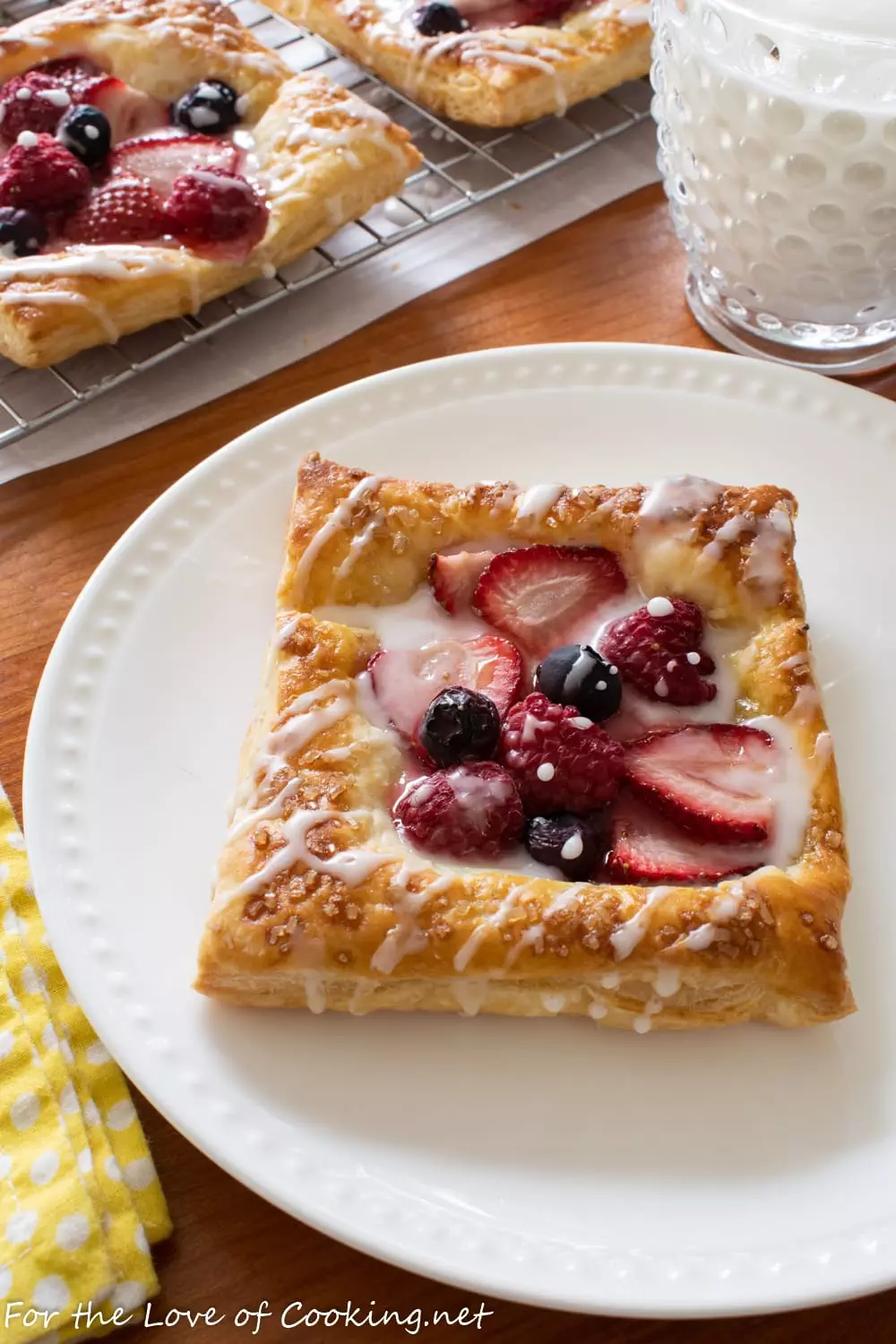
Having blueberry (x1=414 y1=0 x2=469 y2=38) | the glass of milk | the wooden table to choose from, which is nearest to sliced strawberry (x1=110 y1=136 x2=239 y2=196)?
the wooden table

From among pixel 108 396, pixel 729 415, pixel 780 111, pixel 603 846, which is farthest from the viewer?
pixel 108 396

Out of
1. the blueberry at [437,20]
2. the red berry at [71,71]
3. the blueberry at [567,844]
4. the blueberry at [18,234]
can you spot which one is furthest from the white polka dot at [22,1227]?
the blueberry at [437,20]

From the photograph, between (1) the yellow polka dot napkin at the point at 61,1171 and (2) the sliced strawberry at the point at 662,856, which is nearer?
(1) the yellow polka dot napkin at the point at 61,1171

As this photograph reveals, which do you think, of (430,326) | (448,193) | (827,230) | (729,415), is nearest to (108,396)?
(430,326)

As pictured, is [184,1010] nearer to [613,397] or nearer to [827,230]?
[613,397]

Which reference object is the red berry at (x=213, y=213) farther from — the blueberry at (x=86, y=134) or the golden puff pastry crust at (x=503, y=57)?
the golden puff pastry crust at (x=503, y=57)

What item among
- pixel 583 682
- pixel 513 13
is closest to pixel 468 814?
pixel 583 682
